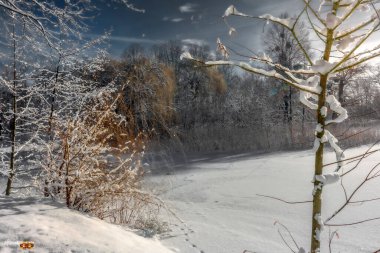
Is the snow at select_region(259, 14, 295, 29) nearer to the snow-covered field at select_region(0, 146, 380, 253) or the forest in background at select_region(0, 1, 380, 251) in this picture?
the forest in background at select_region(0, 1, 380, 251)

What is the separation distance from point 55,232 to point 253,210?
9.13 ft

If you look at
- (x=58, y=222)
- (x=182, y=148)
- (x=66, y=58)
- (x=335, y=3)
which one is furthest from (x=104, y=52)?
(x=182, y=148)

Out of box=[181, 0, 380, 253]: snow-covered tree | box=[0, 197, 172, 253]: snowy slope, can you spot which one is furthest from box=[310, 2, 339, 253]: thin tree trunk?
box=[0, 197, 172, 253]: snowy slope

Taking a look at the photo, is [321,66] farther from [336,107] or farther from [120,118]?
[120,118]

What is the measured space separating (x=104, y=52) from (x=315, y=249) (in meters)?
2.95

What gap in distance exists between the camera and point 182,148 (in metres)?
11.6

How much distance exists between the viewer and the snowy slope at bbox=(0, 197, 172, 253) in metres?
1.66

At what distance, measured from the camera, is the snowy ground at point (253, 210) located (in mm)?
2807

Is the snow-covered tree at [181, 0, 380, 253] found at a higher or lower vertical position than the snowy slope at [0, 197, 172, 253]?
higher

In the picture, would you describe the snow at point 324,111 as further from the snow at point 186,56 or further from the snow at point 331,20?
the snow at point 186,56

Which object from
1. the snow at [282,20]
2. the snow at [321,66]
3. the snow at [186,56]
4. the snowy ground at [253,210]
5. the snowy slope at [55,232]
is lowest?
the snowy ground at [253,210]

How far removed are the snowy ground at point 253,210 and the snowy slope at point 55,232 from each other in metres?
0.75

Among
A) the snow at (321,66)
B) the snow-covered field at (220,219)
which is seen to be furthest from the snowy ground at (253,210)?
the snow at (321,66)

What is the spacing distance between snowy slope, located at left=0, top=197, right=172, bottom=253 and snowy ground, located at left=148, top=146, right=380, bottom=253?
75 cm
